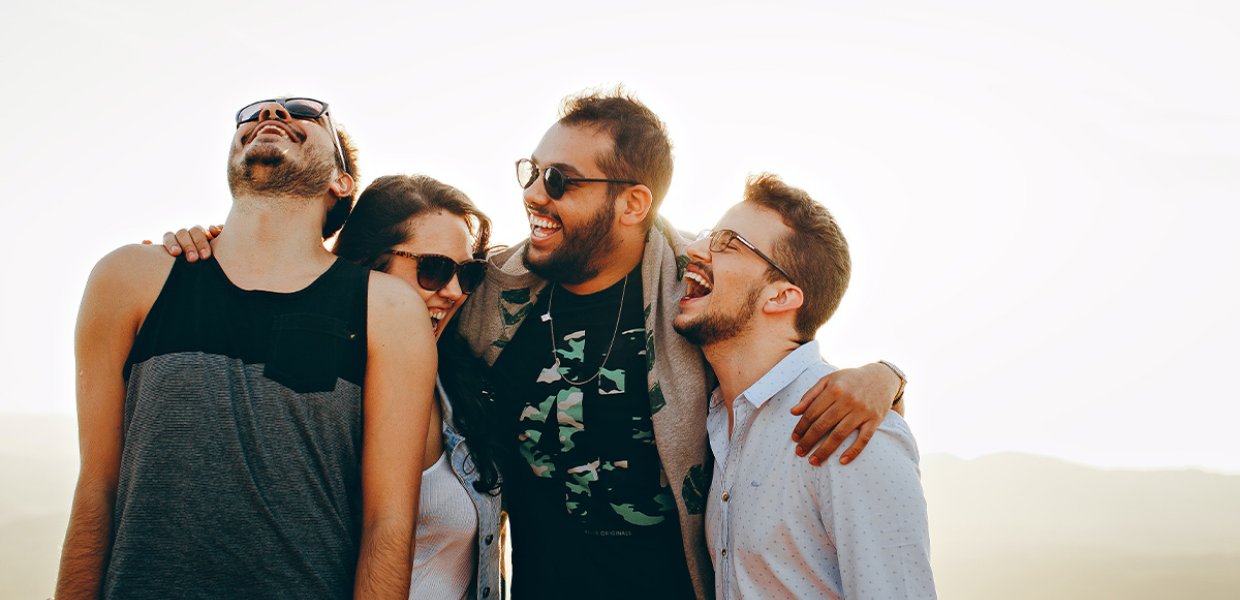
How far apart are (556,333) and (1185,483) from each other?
900 inches

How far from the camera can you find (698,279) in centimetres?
346

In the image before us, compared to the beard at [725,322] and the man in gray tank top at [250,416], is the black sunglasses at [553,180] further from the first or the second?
the man in gray tank top at [250,416]

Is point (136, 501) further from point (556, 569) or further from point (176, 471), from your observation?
point (556, 569)

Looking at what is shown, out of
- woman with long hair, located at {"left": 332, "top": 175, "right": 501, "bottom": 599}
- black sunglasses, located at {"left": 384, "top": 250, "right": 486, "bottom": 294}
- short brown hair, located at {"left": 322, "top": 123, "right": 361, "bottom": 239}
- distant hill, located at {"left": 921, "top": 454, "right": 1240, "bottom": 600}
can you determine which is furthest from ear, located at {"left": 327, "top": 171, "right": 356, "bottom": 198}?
distant hill, located at {"left": 921, "top": 454, "right": 1240, "bottom": 600}

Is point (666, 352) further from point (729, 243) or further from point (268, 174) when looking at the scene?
point (268, 174)

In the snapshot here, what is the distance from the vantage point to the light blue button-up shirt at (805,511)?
2.29 m

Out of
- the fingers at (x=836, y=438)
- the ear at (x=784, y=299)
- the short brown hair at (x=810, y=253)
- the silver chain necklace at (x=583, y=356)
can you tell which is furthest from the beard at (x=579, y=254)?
the fingers at (x=836, y=438)

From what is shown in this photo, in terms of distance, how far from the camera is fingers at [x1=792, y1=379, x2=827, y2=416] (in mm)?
2691

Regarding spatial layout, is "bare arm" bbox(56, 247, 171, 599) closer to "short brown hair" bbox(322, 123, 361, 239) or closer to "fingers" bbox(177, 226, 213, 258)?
"fingers" bbox(177, 226, 213, 258)

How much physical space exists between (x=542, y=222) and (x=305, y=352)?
1.60 m

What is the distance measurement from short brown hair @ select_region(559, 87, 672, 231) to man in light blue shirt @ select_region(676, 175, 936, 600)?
0.76 m

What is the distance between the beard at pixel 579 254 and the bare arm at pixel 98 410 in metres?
1.77

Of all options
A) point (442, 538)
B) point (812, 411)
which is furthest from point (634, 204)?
point (442, 538)

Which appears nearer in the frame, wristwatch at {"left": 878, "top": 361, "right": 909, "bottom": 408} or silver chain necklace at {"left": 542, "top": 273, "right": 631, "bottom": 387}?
wristwatch at {"left": 878, "top": 361, "right": 909, "bottom": 408}
